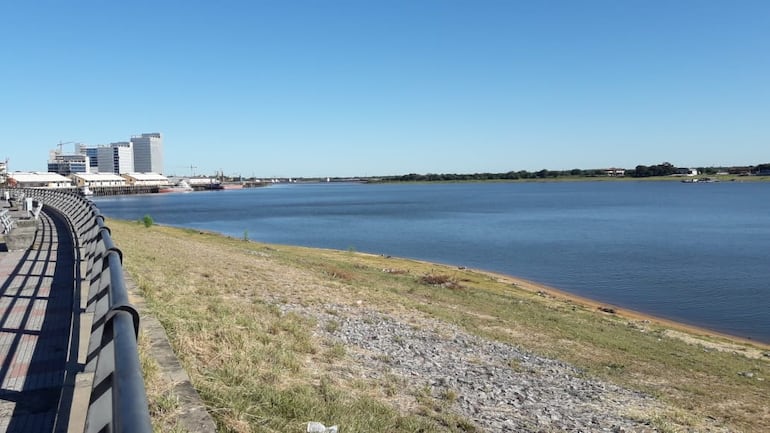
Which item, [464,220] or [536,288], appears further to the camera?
[464,220]

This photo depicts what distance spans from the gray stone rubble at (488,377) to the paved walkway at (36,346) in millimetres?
4826

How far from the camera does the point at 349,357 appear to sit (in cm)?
1008

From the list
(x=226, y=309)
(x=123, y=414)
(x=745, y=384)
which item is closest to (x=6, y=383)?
(x=123, y=414)

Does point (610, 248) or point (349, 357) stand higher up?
point (349, 357)

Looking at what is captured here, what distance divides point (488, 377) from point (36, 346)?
752cm

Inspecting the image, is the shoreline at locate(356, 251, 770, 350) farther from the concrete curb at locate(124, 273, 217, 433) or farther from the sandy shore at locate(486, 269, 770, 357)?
the concrete curb at locate(124, 273, 217, 433)

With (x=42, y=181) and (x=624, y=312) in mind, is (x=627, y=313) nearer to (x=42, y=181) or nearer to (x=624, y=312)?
(x=624, y=312)

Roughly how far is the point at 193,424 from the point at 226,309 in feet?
22.0

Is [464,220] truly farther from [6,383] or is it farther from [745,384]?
[6,383]

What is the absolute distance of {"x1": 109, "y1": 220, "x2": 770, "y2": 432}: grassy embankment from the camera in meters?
6.64

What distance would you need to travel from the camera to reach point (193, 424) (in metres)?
4.54

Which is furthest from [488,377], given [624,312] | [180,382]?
[624,312]

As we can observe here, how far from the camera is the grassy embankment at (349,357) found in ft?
21.8

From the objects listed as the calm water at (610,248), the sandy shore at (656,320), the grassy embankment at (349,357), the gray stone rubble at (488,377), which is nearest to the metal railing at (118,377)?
the grassy embankment at (349,357)
